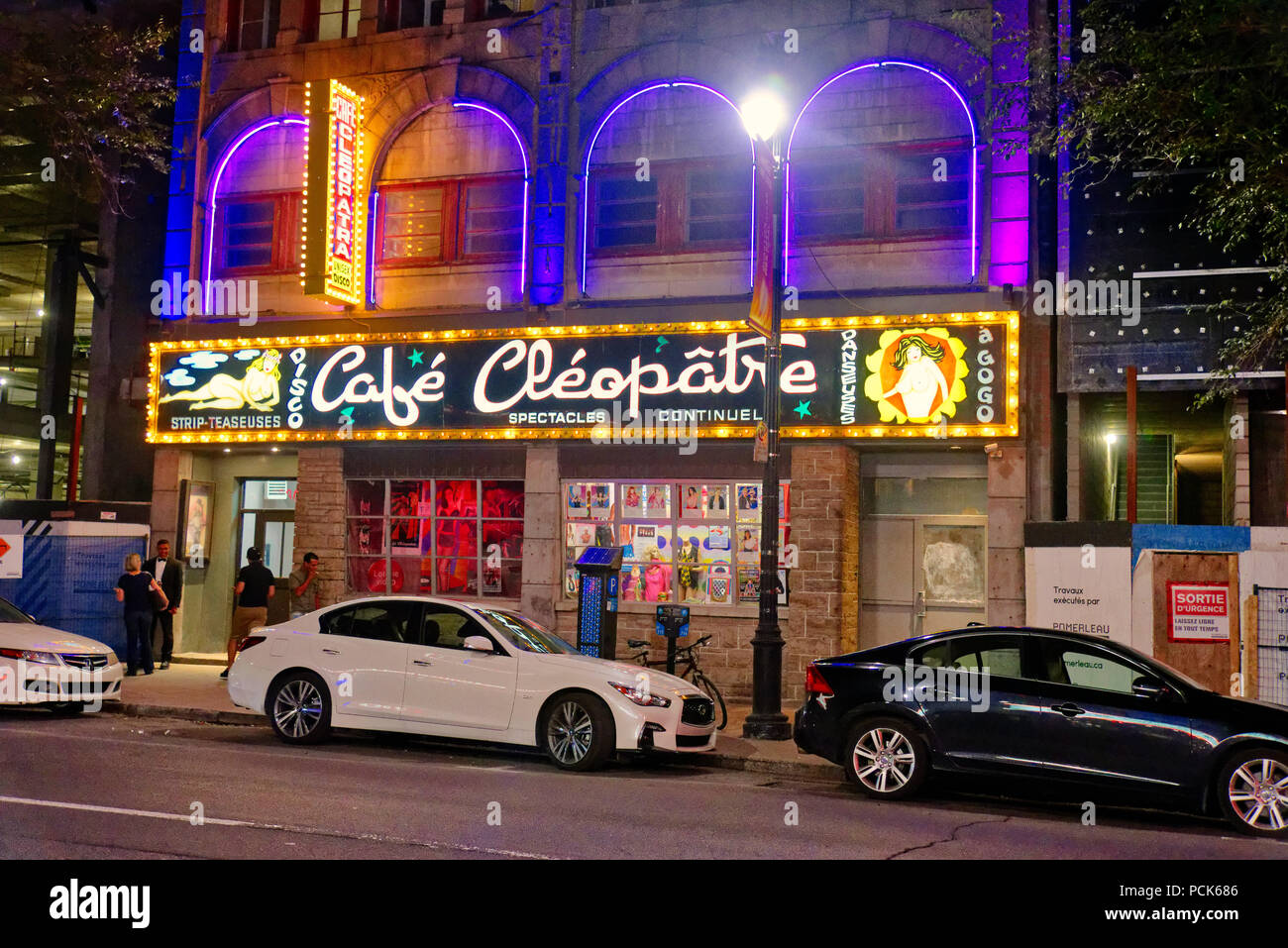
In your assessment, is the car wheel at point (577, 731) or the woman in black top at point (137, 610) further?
the woman in black top at point (137, 610)

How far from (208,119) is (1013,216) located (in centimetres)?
1297

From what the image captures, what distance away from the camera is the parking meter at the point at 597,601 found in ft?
52.1

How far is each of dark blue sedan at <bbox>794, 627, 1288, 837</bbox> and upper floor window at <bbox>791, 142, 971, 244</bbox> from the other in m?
7.75

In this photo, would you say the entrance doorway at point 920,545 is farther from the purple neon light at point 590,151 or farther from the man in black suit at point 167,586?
the man in black suit at point 167,586

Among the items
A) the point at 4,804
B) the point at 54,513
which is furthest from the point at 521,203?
the point at 4,804

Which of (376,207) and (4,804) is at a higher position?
(376,207)

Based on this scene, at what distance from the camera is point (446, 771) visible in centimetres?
1127

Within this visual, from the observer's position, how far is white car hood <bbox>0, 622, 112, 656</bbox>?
14055 mm

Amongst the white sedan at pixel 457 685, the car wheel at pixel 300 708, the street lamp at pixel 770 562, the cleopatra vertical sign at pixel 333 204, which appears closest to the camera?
the white sedan at pixel 457 685

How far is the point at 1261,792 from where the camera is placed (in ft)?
31.2

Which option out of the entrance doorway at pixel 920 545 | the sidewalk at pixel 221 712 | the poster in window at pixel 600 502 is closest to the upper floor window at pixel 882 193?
the entrance doorway at pixel 920 545

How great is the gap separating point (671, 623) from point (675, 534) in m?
2.86

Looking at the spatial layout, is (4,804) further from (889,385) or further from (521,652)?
(889,385)

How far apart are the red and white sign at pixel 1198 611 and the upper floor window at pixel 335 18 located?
14933 mm
